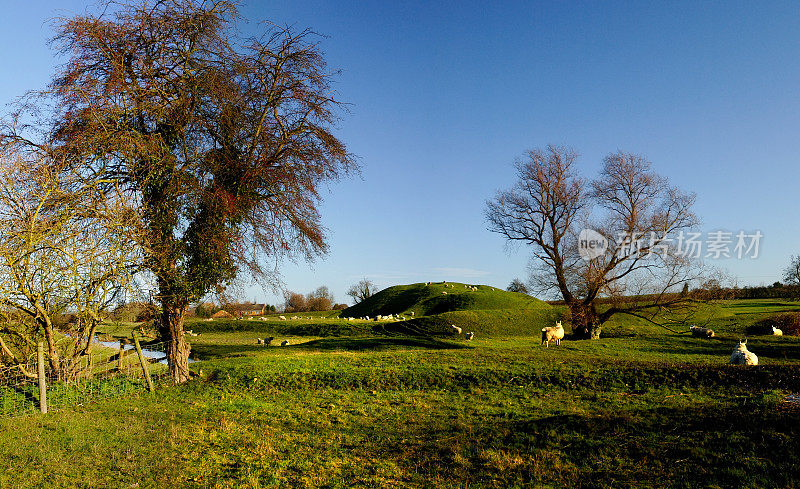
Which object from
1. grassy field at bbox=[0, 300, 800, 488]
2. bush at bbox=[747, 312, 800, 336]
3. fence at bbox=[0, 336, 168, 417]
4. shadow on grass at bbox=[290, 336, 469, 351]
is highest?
fence at bbox=[0, 336, 168, 417]

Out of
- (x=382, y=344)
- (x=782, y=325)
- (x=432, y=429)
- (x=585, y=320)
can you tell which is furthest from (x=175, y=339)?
(x=782, y=325)

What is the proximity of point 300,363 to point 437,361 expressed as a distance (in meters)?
6.22

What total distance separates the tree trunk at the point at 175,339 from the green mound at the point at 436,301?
3520cm

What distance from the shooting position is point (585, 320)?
33000 mm

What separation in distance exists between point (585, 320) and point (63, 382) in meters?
30.9

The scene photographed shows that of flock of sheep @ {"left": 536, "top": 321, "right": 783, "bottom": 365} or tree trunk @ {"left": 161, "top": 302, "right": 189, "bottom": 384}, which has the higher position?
tree trunk @ {"left": 161, "top": 302, "right": 189, "bottom": 384}

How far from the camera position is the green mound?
168 feet

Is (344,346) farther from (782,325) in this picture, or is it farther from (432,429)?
(782,325)

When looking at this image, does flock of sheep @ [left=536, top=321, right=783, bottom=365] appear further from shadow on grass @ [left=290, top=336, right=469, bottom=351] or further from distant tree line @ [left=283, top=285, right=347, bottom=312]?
distant tree line @ [left=283, top=285, right=347, bottom=312]

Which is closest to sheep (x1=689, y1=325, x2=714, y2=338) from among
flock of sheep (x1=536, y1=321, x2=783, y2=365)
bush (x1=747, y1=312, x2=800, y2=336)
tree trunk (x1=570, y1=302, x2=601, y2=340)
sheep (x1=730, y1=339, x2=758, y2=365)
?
flock of sheep (x1=536, y1=321, x2=783, y2=365)

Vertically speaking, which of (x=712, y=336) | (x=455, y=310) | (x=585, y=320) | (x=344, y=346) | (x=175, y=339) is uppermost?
(x=175, y=339)

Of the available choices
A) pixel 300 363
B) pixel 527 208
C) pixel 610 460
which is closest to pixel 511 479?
pixel 610 460

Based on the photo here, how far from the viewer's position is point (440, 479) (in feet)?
24.6

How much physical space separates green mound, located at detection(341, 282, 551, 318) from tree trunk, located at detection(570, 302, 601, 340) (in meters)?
11.2
